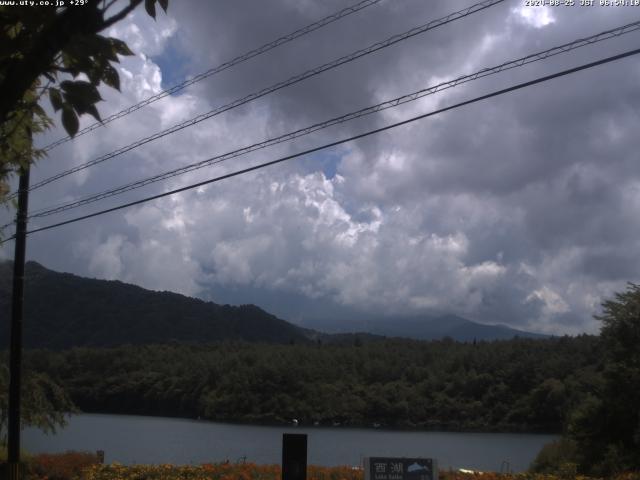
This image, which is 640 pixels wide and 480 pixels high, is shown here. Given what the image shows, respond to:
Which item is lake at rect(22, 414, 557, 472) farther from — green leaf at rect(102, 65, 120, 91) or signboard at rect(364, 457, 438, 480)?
green leaf at rect(102, 65, 120, 91)

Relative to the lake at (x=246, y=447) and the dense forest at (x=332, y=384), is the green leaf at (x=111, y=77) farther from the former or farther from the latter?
the dense forest at (x=332, y=384)

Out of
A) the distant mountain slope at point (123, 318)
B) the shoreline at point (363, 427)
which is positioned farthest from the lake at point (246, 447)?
the distant mountain slope at point (123, 318)

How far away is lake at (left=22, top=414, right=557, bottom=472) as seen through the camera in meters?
29.7

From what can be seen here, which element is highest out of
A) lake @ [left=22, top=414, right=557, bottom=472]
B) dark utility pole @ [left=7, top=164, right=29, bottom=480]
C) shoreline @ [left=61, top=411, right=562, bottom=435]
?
dark utility pole @ [left=7, top=164, right=29, bottom=480]

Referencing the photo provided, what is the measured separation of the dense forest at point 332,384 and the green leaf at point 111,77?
56.7m

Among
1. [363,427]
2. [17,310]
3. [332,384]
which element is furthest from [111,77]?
[332,384]

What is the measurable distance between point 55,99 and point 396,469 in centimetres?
754

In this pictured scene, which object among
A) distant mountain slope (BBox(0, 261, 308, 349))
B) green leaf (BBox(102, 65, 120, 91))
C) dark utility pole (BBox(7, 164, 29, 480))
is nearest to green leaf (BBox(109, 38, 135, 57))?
green leaf (BBox(102, 65, 120, 91))

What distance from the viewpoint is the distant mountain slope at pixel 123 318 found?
92375mm

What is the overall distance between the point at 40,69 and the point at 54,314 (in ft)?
323

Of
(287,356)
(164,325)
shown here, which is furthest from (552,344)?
(164,325)

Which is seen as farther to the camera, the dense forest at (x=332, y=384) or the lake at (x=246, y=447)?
the dense forest at (x=332, y=384)

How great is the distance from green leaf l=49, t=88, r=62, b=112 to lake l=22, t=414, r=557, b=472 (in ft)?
74.7

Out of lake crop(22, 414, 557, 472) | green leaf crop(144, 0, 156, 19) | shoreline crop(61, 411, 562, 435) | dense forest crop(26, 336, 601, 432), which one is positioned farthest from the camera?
dense forest crop(26, 336, 601, 432)
